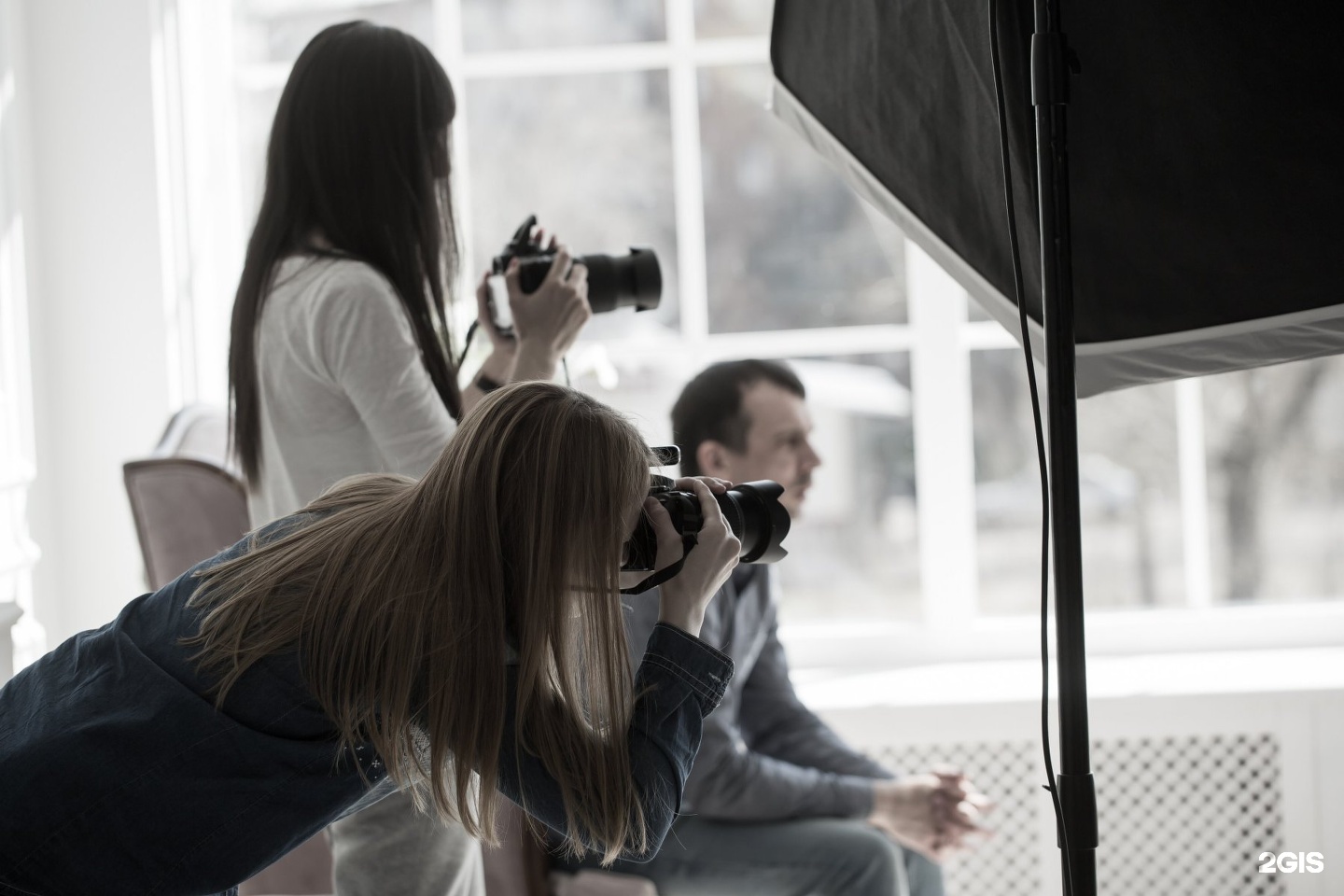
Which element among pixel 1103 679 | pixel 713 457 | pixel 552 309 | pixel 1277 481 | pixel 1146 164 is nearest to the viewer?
pixel 1146 164

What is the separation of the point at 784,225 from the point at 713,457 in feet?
2.39

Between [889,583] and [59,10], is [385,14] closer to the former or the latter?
[59,10]

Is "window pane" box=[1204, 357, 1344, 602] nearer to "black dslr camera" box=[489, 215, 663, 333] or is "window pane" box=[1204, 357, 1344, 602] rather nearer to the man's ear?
the man's ear

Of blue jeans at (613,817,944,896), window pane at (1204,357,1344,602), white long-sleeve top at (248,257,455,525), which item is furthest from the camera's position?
window pane at (1204,357,1344,602)

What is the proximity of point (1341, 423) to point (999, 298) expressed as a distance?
5.67 ft

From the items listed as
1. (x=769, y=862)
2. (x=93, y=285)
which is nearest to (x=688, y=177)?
(x=93, y=285)

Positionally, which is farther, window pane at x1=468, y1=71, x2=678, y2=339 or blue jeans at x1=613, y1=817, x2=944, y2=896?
window pane at x1=468, y1=71, x2=678, y2=339

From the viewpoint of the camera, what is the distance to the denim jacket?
33.6 inches

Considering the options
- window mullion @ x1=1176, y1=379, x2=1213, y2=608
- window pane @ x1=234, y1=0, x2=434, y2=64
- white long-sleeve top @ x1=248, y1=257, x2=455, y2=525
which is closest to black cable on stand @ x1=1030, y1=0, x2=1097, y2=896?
white long-sleeve top @ x1=248, y1=257, x2=455, y2=525

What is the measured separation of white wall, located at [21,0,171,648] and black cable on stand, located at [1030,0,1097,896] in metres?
1.76

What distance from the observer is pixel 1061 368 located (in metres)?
0.72

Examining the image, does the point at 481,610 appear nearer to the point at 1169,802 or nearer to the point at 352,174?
the point at 352,174

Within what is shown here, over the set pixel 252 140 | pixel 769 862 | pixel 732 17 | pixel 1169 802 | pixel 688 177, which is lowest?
pixel 1169 802

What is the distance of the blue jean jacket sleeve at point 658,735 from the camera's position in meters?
0.89
